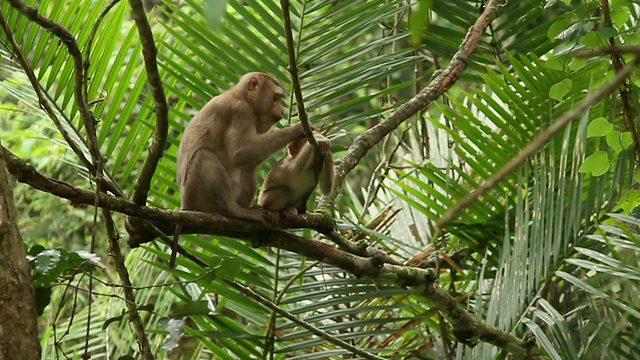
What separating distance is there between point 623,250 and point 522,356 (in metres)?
0.77

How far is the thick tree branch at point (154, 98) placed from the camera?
2.32 metres

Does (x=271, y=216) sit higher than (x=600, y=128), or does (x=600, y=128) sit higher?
(x=600, y=128)

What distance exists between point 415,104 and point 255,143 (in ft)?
3.24

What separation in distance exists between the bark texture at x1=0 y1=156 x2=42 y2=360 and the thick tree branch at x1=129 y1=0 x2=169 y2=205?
59 centimetres

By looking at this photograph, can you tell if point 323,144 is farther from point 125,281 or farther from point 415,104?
point 125,281

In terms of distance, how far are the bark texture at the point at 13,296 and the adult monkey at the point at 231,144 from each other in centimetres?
187

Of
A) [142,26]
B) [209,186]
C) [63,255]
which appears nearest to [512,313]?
[209,186]

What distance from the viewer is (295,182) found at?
14.7 ft

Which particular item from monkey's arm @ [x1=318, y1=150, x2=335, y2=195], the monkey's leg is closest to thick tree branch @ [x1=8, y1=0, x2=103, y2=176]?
the monkey's leg

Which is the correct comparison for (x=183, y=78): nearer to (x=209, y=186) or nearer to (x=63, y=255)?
(x=209, y=186)

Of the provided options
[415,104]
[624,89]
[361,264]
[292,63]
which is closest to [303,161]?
[415,104]

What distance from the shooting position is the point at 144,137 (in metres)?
4.50

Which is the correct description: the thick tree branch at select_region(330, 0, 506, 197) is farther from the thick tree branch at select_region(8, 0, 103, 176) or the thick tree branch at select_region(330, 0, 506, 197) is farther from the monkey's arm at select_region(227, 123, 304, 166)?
the thick tree branch at select_region(8, 0, 103, 176)

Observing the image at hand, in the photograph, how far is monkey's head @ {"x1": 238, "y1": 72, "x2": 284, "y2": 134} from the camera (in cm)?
479
